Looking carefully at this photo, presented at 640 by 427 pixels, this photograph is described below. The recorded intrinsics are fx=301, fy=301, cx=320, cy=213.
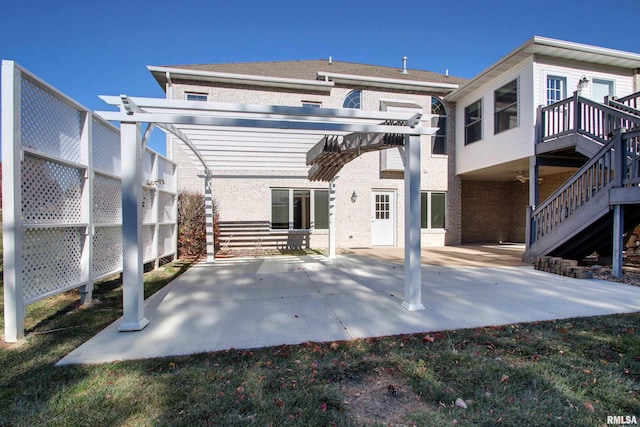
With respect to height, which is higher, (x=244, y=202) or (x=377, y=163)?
(x=377, y=163)

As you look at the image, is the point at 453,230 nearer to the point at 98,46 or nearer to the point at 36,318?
the point at 36,318

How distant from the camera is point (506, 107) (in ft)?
31.2

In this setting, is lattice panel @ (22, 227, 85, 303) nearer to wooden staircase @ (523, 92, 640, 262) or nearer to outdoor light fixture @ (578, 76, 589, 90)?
wooden staircase @ (523, 92, 640, 262)

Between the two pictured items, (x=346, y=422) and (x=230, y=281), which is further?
(x=230, y=281)

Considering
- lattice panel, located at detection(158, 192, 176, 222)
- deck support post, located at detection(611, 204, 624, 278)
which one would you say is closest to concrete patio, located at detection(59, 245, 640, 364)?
deck support post, located at detection(611, 204, 624, 278)

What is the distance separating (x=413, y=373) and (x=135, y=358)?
2406 millimetres

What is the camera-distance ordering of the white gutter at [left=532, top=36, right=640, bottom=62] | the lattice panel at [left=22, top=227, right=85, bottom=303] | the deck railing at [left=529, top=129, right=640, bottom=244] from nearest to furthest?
the lattice panel at [left=22, top=227, right=85, bottom=303]
the deck railing at [left=529, top=129, right=640, bottom=244]
the white gutter at [left=532, top=36, right=640, bottom=62]

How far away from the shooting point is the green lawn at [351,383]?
1907 millimetres

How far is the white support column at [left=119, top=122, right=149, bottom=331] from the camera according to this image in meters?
3.35

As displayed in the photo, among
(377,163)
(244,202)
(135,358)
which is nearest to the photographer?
(135,358)

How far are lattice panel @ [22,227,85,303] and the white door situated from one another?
357 inches

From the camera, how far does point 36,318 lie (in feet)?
11.9

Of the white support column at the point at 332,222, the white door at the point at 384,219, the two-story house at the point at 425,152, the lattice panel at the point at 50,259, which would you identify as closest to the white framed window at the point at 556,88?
the two-story house at the point at 425,152

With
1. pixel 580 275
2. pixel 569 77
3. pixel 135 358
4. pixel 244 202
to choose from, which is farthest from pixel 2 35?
pixel 569 77
